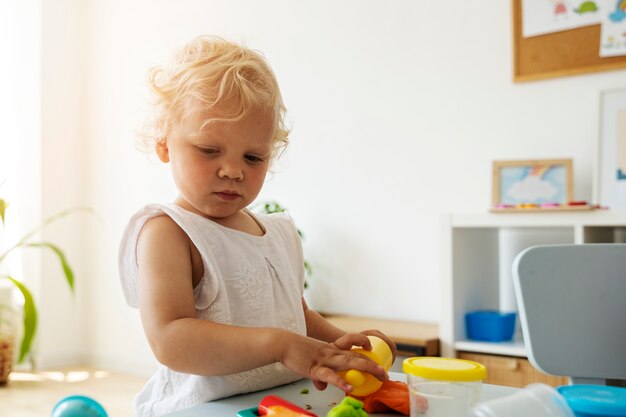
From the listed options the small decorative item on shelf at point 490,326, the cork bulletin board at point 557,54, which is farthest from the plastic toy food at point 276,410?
the cork bulletin board at point 557,54

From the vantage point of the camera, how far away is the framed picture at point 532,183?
218 centimetres

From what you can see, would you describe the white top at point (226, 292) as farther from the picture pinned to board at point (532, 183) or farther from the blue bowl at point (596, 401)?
the picture pinned to board at point (532, 183)

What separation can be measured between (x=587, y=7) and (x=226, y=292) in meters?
1.85

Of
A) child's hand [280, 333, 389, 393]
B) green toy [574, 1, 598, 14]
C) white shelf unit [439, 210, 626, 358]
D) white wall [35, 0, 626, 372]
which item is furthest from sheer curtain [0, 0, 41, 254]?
child's hand [280, 333, 389, 393]

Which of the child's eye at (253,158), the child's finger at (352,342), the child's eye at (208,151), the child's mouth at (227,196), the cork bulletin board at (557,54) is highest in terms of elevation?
the cork bulletin board at (557,54)

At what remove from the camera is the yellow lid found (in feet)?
1.85

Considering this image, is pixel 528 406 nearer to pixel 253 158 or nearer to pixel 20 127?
pixel 253 158

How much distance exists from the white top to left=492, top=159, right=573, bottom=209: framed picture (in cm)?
126

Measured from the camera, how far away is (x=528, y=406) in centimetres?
52

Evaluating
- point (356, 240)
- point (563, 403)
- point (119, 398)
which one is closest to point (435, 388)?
point (563, 403)

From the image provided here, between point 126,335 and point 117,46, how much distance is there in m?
1.52

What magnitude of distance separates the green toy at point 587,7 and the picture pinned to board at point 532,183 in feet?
1.62

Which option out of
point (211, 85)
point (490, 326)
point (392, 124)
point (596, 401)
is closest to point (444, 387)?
point (596, 401)

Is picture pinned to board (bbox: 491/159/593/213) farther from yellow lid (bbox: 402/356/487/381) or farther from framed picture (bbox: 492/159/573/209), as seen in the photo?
yellow lid (bbox: 402/356/487/381)
